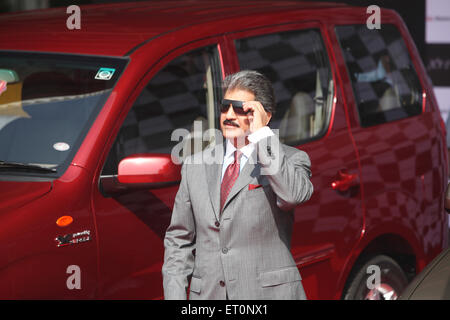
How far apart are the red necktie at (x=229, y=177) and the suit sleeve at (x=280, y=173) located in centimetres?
16

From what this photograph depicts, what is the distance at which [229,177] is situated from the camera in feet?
10.1

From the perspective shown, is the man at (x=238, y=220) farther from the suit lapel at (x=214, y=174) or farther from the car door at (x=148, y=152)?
the car door at (x=148, y=152)

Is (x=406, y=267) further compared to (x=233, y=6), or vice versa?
(x=406, y=267)

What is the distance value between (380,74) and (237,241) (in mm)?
2270

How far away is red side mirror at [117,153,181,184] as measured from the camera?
10.4 feet

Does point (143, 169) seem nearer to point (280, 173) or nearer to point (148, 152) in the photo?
point (148, 152)

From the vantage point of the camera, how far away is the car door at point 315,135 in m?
4.09

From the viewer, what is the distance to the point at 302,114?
4355 millimetres

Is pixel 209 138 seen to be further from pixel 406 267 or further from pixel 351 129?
pixel 406 267

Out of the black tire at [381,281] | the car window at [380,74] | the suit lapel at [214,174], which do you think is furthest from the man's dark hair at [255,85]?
the black tire at [381,281]

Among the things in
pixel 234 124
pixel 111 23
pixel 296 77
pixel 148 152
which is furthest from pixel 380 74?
pixel 234 124

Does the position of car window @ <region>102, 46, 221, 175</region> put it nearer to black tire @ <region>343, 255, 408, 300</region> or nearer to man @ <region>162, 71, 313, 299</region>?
man @ <region>162, 71, 313, 299</region>

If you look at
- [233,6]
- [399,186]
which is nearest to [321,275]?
[399,186]
